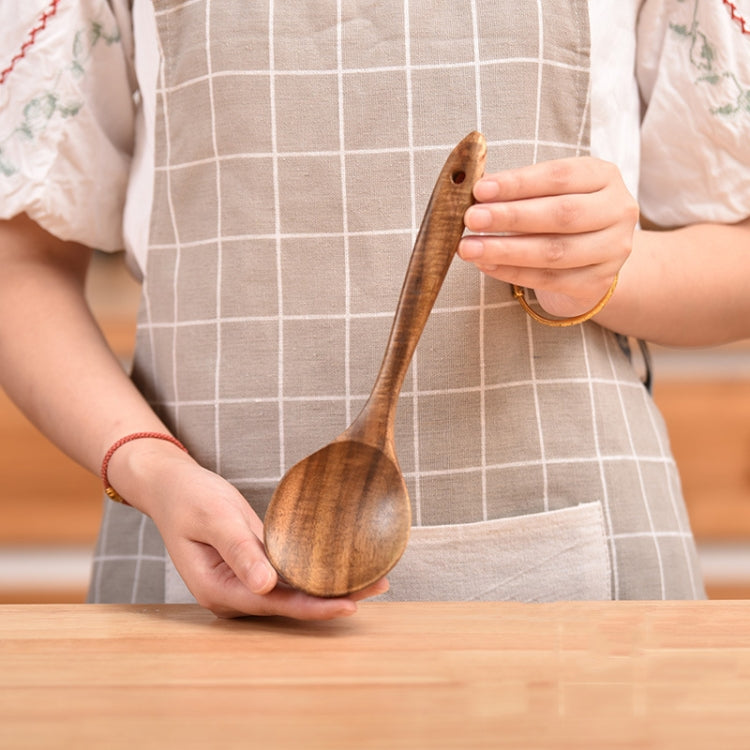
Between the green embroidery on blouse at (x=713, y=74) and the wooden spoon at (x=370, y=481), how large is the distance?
26 centimetres

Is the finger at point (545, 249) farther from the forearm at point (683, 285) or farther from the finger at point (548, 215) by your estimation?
the forearm at point (683, 285)

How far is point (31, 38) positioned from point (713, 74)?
0.48 meters

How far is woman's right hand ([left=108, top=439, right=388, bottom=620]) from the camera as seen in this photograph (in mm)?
482

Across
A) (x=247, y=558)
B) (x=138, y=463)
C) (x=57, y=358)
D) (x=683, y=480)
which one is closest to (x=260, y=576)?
(x=247, y=558)

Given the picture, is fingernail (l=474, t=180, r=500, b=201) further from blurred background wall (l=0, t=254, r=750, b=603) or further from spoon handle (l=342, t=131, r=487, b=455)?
blurred background wall (l=0, t=254, r=750, b=603)

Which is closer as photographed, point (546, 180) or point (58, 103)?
point (546, 180)

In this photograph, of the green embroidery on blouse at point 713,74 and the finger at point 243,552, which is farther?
the green embroidery on blouse at point 713,74

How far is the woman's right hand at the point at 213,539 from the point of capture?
1.58ft

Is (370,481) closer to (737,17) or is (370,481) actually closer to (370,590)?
(370,590)

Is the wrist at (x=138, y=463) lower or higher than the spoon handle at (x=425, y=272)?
lower

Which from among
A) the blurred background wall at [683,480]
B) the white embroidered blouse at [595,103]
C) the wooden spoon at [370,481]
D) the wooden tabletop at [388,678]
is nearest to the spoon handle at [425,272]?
the wooden spoon at [370,481]

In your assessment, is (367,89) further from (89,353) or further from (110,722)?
(110,722)

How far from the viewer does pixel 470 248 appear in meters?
0.48

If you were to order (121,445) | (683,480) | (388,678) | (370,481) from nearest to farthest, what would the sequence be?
(388,678)
(370,481)
(121,445)
(683,480)
